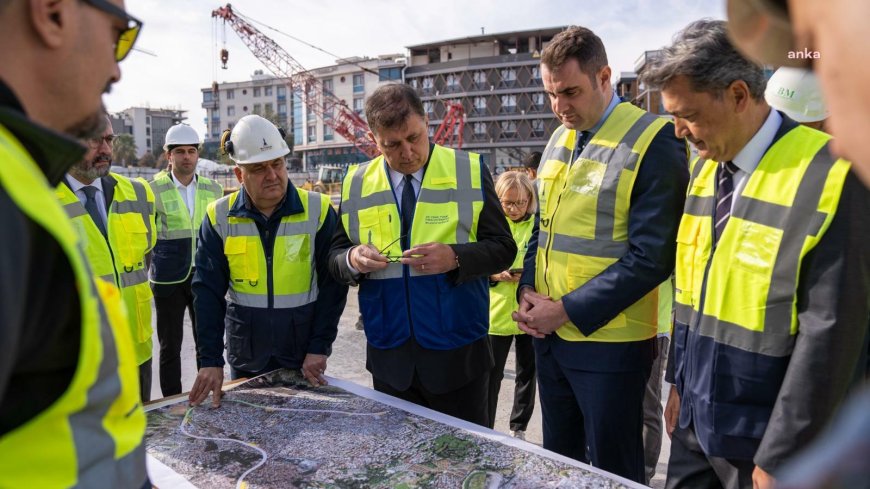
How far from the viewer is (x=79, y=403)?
2.56 ft

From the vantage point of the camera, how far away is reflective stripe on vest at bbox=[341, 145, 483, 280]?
2.58 metres

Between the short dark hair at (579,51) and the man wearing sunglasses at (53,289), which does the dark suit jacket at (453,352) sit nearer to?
the short dark hair at (579,51)

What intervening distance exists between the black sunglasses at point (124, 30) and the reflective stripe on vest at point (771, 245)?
1.58 m

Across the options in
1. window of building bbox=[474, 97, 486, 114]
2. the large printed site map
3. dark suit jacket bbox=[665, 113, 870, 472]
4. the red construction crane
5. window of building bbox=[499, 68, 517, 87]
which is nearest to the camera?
dark suit jacket bbox=[665, 113, 870, 472]

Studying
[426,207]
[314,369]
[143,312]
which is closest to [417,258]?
[426,207]

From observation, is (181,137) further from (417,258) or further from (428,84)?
(428,84)

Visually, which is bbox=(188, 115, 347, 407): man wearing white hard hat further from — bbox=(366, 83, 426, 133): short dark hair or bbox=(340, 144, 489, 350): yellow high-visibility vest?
bbox=(366, 83, 426, 133): short dark hair

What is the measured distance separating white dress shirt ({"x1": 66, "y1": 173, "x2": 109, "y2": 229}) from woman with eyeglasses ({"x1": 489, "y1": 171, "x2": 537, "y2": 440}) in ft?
8.02

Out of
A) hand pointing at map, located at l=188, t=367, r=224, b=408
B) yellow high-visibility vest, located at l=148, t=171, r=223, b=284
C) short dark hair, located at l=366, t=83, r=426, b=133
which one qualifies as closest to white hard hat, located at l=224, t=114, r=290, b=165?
short dark hair, located at l=366, t=83, r=426, b=133

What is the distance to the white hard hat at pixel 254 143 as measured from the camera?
2699 millimetres

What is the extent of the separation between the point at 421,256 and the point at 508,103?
60092mm

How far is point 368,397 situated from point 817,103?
2.36 metres

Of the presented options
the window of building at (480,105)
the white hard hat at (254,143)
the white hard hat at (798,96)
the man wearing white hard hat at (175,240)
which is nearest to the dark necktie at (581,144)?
the white hard hat at (798,96)

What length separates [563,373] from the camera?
7.97ft
